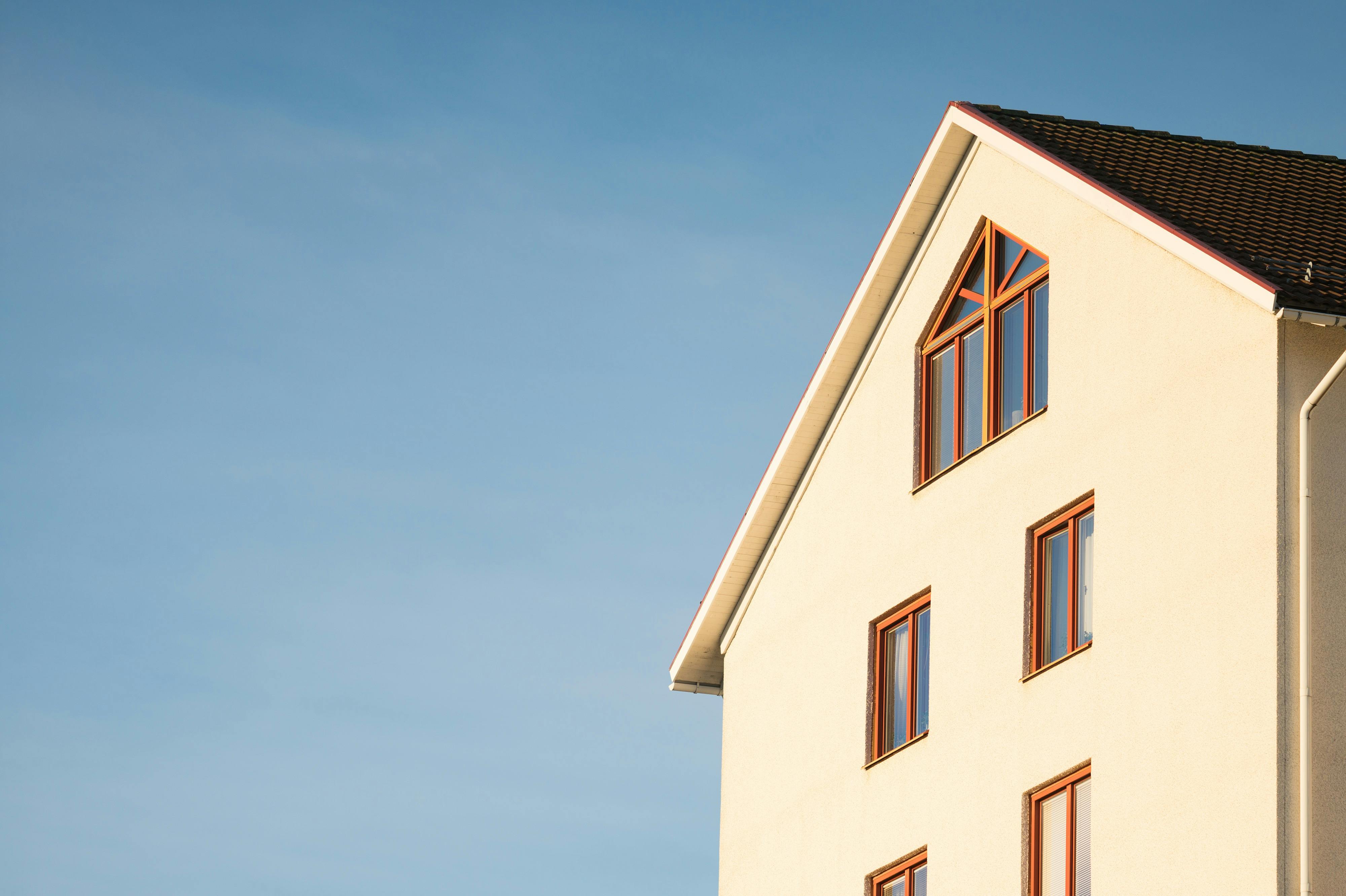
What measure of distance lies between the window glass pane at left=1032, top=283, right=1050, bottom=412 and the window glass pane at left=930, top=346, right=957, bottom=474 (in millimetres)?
1848

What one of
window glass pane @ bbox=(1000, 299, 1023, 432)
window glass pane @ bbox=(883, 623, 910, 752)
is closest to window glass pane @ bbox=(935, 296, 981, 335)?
window glass pane @ bbox=(1000, 299, 1023, 432)

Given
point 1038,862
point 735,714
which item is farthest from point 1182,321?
point 735,714

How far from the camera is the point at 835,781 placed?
27.1 meters

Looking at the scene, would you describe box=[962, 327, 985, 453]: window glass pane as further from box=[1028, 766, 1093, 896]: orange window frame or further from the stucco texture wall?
box=[1028, 766, 1093, 896]: orange window frame

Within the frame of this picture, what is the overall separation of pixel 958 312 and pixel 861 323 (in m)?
1.83

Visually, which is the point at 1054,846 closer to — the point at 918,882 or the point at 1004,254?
the point at 918,882

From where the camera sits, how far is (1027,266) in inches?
986

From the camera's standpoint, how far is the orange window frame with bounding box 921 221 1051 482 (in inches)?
971

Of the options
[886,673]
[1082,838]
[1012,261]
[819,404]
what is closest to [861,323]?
[819,404]

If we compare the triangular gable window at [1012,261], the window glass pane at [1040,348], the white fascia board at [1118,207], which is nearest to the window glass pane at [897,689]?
the window glass pane at [1040,348]

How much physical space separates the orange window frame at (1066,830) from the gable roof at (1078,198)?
18.1 ft

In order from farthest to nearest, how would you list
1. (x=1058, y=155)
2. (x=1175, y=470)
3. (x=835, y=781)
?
(x=835, y=781) < (x=1058, y=155) < (x=1175, y=470)

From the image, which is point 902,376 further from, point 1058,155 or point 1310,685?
point 1310,685

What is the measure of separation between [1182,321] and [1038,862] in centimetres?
601
